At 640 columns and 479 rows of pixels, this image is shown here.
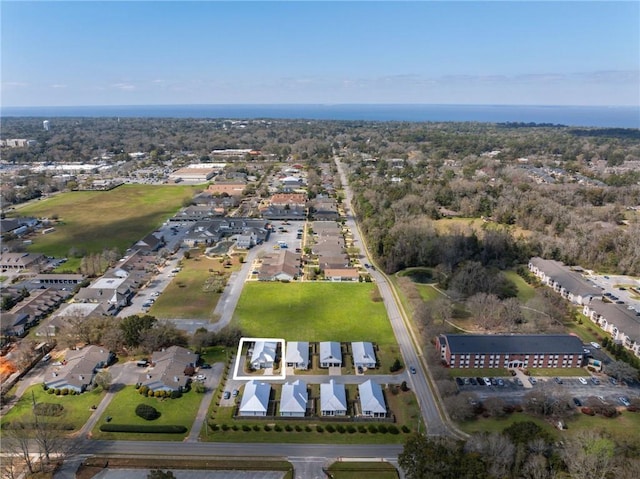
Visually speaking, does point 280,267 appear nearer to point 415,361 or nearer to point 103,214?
point 415,361

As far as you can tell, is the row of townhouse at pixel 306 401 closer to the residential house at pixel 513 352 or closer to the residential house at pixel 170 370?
the residential house at pixel 170 370

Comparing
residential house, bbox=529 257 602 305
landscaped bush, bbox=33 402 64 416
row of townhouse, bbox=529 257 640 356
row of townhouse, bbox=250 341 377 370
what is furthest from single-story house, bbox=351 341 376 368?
residential house, bbox=529 257 602 305

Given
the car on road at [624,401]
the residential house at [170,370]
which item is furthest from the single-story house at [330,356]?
the car on road at [624,401]

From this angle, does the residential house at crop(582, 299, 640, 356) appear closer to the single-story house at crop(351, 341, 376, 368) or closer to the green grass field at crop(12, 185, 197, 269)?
the single-story house at crop(351, 341, 376, 368)

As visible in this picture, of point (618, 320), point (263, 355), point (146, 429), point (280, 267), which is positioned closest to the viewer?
point (146, 429)

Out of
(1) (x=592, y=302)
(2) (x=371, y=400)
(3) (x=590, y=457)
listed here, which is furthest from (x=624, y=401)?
(2) (x=371, y=400)
